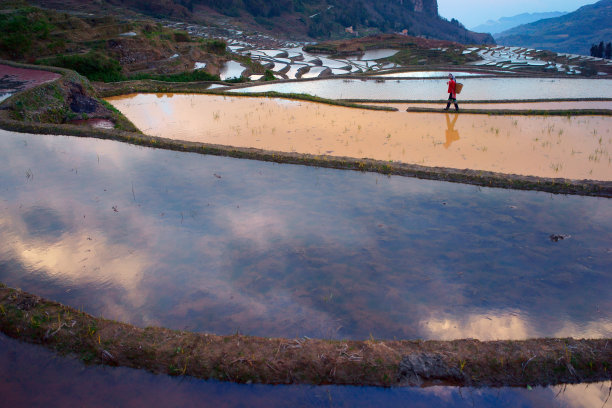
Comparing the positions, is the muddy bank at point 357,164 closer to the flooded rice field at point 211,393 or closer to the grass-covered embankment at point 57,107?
the grass-covered embankment at point 57,107

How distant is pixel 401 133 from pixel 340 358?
6.11 meters

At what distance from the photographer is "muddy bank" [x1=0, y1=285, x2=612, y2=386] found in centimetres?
249

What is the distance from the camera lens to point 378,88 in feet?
50.0

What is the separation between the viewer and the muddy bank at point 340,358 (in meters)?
2.49

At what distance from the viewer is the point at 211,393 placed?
2.38 m

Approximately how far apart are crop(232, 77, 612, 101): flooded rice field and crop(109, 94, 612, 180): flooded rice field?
13.3 feet

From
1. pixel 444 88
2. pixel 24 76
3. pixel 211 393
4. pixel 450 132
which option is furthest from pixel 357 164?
pixel 444 88

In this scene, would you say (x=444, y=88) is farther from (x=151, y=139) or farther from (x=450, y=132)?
(x=151, y=139)

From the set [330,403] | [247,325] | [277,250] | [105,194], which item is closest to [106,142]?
[105,194]

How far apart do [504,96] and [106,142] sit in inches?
501

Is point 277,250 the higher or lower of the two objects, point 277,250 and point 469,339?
the higher

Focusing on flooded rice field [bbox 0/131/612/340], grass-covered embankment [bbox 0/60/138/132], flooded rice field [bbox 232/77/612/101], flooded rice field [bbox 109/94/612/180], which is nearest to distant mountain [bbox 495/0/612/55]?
flooded rice field [bbox 232/77/612/101]

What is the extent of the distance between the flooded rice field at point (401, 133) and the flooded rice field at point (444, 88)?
159 inches

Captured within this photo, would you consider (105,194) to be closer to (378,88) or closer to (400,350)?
(400,350)
